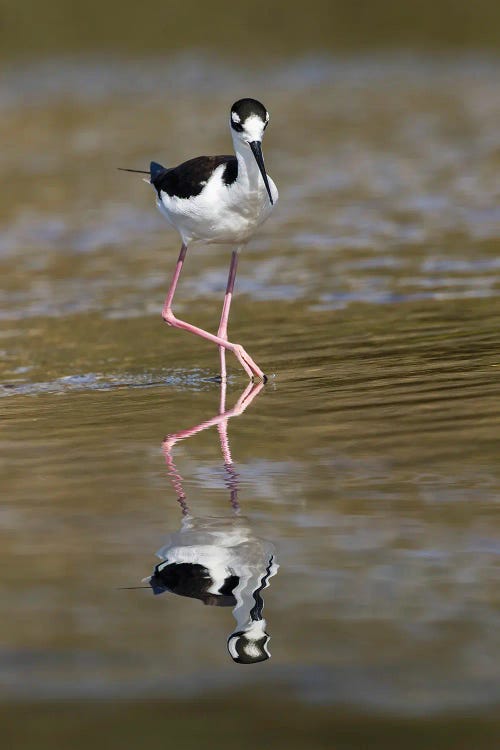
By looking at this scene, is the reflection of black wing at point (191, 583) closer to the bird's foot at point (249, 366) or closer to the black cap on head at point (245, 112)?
the bird's foot at point (249, 366)

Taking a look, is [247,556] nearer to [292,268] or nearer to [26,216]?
[292,268]

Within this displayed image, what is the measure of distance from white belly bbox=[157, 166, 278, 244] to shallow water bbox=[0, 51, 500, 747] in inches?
25.6

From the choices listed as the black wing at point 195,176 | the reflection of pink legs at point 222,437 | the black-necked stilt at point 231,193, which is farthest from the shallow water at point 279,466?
the black wing at point 195,176

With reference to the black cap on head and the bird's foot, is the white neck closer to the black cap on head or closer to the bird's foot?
the black cap on head

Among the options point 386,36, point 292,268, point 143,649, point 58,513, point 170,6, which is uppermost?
point 170,6

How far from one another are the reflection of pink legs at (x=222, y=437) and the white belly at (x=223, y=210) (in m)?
0.78

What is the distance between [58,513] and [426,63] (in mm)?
25420

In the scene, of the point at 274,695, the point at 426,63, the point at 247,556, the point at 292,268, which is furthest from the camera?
the point at 426,63

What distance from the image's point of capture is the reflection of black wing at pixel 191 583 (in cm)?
341

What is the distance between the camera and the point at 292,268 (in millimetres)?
9289

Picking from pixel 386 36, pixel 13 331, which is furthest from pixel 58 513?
pixel 386 36

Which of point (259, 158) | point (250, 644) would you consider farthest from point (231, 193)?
point (250, 644)

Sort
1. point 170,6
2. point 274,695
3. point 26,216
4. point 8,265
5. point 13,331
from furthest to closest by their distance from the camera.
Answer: point 170,6
point 26,216
point 8,265
point 13,331
point 274,695

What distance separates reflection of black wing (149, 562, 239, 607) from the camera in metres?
3.41
